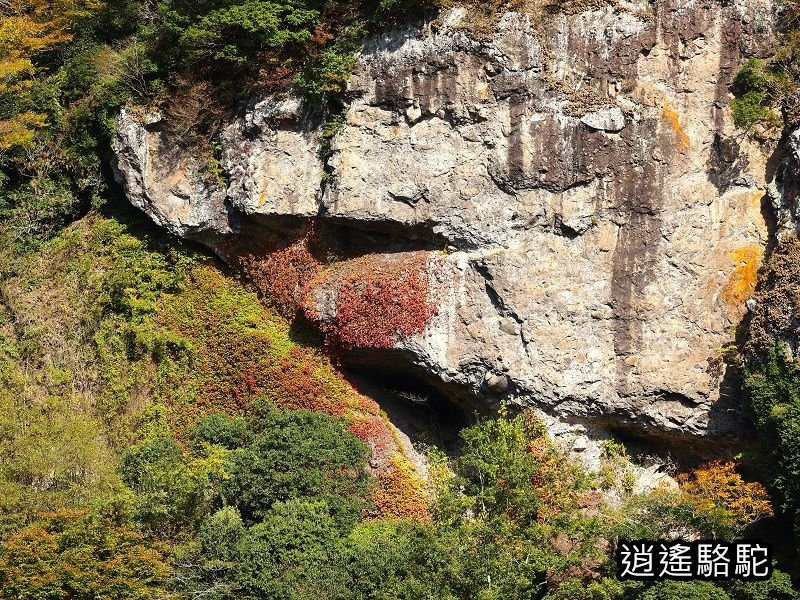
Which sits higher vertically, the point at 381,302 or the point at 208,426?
the point at 381,302

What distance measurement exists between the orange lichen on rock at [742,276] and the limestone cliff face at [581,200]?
1.1 inches

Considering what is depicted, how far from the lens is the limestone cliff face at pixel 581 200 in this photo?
61.8 ft

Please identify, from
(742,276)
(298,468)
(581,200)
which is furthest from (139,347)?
(742,276)

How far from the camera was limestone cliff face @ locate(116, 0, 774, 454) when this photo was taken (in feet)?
61.8

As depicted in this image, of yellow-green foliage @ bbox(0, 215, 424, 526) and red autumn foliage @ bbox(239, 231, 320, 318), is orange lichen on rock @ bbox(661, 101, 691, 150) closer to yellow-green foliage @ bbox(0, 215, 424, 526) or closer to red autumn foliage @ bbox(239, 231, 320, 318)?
red autumn foliage @ bbox(239, 231, 320, 318)

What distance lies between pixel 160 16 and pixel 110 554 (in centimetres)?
1157

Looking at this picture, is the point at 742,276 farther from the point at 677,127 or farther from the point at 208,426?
the point at 208,426

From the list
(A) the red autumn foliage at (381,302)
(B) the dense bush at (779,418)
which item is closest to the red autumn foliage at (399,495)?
(A) the red autumn foliage at (381,302)

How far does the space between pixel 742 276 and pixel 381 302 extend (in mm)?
6734

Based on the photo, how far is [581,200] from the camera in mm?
19047

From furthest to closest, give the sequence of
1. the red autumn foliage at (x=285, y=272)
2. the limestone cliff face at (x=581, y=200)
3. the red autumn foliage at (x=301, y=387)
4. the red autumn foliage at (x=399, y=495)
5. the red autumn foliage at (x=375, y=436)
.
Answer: the red autumn foliage at (x=285, y=272) → the red autumn foliage at (x=301, y=387) → the red autumn foliage at (x=375, y=436) → the red autumn foliage at (x=399, y=495) → the limestone cliff face at (x=581, y=200)

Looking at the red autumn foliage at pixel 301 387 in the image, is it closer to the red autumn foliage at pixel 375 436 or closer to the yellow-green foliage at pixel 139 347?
the yellow-green foliage at pixel 139 347

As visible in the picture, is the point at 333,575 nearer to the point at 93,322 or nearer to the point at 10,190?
the point at 93,322

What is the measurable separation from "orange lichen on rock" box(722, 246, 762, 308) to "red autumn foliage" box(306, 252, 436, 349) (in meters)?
5.48
